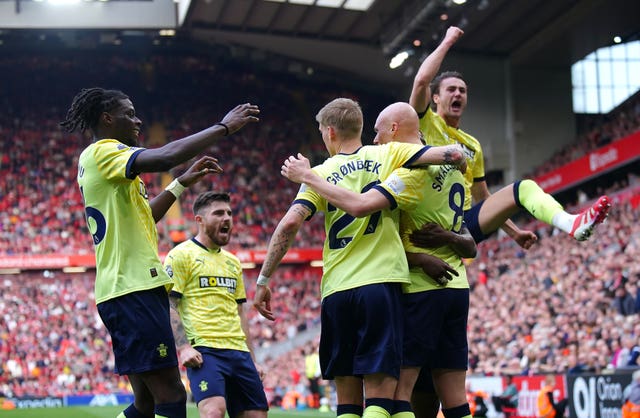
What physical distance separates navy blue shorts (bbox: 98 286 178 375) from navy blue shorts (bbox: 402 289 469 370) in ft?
4.95

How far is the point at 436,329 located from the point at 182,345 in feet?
7.44

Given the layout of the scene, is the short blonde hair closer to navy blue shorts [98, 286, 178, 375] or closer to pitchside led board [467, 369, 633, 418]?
navy blue shorts [98, 286, 178, 375]

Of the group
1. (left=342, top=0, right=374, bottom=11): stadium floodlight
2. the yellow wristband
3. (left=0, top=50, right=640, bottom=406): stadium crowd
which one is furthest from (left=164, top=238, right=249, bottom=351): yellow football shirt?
(left=342, top=0, right=374, bottom=11): stadium floodlight

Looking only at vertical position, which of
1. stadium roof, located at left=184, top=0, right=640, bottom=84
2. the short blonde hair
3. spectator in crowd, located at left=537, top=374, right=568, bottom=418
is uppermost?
stadium roof, located at left=184, top=0, right=640, bottom=84

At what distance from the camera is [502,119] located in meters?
37.4

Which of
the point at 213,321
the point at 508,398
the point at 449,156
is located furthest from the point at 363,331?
the point at 508,398

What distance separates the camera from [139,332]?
18.2 ft

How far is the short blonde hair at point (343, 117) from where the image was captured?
6008mm

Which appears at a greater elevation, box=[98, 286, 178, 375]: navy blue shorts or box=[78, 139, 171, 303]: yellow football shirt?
box=[78, 139, 171, 303]: yellow football shirt

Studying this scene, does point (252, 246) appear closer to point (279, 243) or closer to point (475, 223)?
point (475, 223)

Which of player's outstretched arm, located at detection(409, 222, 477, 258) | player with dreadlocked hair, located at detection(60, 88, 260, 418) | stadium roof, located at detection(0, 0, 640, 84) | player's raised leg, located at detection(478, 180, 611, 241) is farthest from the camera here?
stadium roof, located at detection(0, 0, 640, 84)

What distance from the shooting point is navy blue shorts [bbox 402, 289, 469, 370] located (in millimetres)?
5973

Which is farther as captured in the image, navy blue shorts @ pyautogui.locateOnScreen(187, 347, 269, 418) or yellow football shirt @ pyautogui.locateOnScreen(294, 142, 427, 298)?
navy blue shorts @ pyautogui.locateOnScreen(187, 347, 269, 418)

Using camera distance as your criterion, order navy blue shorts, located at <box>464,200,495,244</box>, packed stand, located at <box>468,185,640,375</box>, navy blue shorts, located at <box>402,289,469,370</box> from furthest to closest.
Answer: packed stand, located at <box>468,185,640,375</box> < navy blue shorts, located at <box>464,200,495,244</box> < navy blue shorts, located at <box>402,289,469,370</box>
